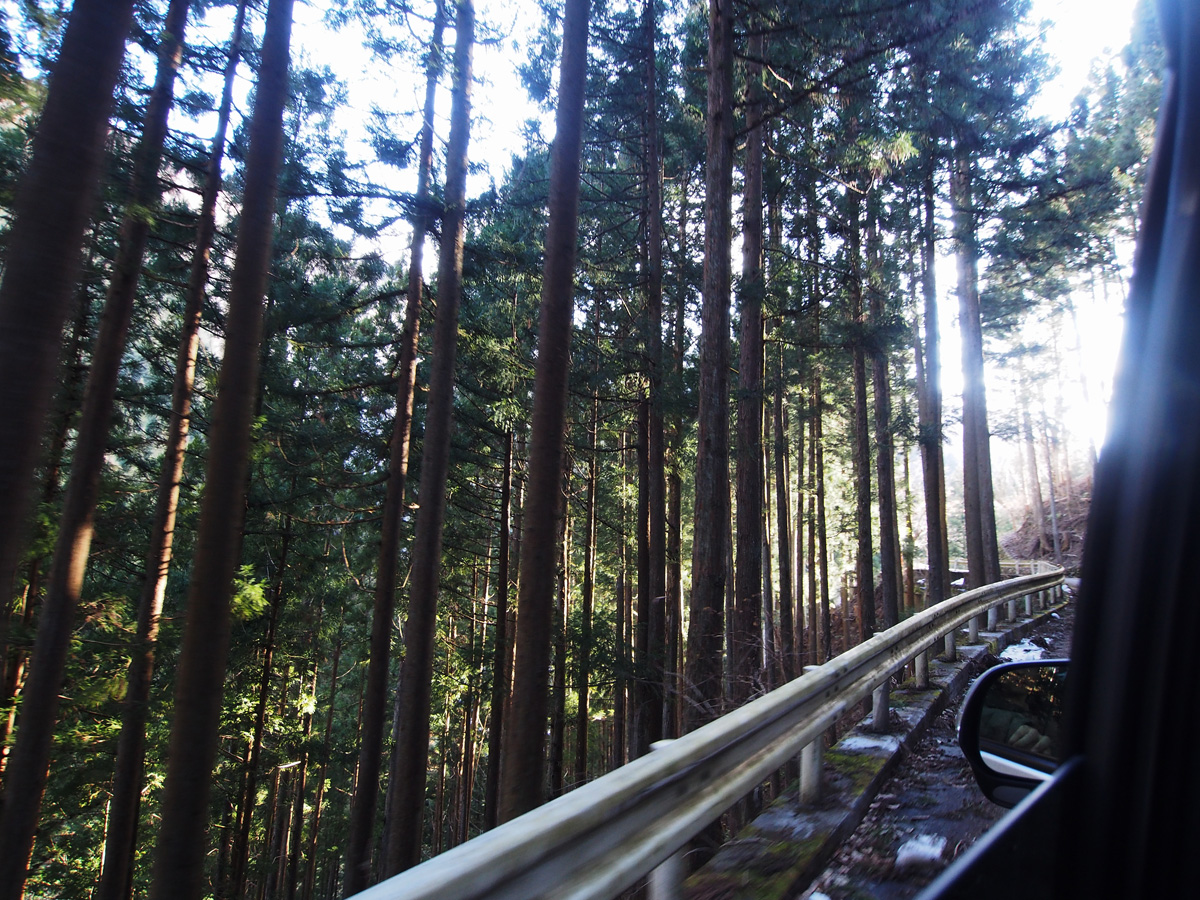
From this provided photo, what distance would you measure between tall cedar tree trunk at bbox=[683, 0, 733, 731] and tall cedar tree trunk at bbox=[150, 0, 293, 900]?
19.8ft

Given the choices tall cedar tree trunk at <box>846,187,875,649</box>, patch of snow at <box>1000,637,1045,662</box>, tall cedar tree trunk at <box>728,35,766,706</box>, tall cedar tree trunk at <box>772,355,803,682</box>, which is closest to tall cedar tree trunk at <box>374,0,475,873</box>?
tall cedar tree trunk at <box>728,35,766,706</box>

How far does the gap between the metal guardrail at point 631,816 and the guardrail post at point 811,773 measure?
0.02m

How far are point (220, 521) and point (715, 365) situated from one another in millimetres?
7078

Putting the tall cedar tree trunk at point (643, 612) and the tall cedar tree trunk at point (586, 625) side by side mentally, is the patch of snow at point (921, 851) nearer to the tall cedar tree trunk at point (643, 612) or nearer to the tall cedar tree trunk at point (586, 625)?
the tall cedar tree trunk at point (643, 612)

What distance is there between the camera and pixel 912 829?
3672 millimetres

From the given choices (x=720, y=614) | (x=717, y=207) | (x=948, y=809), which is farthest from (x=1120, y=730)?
(x=717, y=207)

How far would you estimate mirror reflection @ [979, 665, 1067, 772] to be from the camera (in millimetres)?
1854

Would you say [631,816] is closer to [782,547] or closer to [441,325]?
[441,325]

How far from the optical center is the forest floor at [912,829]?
2.97 meters

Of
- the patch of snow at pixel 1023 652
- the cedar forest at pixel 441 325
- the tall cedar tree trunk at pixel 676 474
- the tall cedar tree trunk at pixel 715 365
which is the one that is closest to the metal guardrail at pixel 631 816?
the cedar forest at pixel 441 325

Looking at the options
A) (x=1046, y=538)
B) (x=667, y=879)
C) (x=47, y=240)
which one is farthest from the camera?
(x=1046, y=538)

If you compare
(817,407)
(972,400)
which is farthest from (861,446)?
(817,407)

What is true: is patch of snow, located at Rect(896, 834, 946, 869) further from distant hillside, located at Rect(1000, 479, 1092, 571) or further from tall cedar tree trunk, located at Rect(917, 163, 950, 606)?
distant hillside, located at Rect(1000, 479, 1092, 571)

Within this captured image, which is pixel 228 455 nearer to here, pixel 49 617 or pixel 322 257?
pixel 49 617
